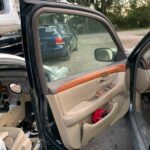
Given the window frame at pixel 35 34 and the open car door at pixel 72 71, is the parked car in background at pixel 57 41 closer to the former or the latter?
the open car door at pixel 72 71

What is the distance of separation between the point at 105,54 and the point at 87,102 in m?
0.69

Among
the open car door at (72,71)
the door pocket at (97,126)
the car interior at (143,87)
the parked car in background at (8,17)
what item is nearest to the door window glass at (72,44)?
the open car door at (72,71)

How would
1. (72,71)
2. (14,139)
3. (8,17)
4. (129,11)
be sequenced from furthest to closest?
(129,11) → (8,17) → (72,71) → (14,139)

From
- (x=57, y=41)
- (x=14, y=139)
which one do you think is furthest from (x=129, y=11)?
(x=14, y=139)

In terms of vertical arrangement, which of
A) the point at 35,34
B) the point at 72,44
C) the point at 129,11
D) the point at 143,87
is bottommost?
the point at 129,11

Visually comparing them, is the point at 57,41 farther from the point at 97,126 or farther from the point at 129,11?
the point at 129,11

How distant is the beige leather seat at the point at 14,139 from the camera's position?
104 inches

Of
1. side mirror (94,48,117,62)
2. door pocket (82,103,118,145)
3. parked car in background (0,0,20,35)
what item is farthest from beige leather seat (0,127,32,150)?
side mirror (94,48,117,62)

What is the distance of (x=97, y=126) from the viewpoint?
3.05 meters

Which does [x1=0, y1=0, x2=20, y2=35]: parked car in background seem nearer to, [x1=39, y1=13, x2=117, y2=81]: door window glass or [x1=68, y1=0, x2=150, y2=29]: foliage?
[x1=39, y1=13, x2=117, y2=81]: door window glass

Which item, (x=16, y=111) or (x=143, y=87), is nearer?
(x=16, y=111)

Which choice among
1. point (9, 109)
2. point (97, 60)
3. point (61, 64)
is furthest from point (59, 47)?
point (9, 109)

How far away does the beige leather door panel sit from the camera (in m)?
2.65

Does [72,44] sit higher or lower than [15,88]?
higher
